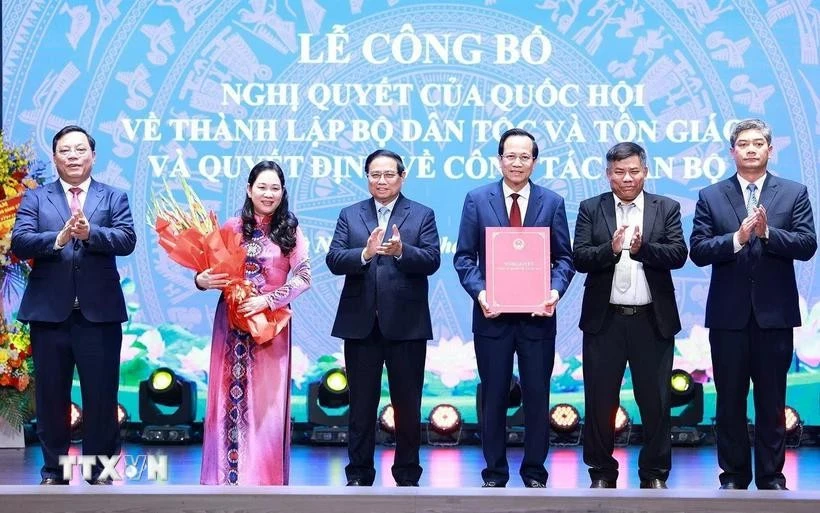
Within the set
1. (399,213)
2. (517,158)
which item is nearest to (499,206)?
(517,158)

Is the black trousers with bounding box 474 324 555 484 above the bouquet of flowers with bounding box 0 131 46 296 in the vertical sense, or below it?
below

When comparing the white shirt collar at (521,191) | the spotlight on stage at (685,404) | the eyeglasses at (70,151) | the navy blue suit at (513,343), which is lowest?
the spotlight on stage at (685,404)

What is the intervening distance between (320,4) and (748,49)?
2.25 m

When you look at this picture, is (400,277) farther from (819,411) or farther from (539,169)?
(819,411)

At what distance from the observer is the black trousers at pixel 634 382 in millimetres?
4094

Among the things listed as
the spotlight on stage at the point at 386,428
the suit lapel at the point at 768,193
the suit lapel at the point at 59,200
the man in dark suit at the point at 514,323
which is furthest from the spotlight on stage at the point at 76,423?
the suit lapel at the point at 768,193

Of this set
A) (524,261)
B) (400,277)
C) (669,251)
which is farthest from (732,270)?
(400,277)

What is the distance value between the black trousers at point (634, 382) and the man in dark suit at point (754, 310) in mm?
209

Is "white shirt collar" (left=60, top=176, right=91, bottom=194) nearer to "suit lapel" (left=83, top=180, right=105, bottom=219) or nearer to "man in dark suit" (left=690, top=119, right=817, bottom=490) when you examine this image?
"suit lapel" (left=83, top=180, right=105, bottom=219)

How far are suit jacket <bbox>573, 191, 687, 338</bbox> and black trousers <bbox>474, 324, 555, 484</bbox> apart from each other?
219 mm

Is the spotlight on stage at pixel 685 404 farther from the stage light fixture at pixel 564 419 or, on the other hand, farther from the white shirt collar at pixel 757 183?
the white shirt collar at pixel 757 183

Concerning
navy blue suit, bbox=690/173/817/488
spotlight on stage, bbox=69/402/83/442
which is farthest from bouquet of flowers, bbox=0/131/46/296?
navy blue suit, bbox=690/173/817/488

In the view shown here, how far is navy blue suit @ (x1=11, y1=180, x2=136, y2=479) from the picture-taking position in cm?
405

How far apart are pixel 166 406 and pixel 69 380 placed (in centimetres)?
177
